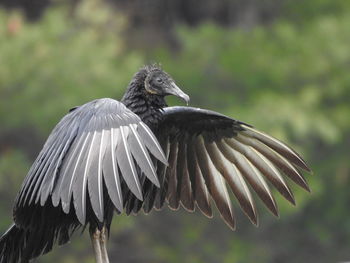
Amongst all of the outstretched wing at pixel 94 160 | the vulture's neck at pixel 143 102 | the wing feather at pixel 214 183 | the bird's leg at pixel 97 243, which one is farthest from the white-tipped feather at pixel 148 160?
the wing feather at pixel 214 183

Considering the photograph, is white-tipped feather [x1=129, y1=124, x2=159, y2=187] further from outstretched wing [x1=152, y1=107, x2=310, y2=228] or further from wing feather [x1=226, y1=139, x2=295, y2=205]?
wing feather [x1=226, y1=139, x2=295, y2=205]

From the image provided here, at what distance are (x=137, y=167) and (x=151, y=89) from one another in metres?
Answer: 0.85

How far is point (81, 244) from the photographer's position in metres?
15.0

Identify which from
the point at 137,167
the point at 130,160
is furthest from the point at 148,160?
the point at 137,167

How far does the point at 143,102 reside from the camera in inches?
282

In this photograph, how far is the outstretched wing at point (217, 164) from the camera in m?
7.38

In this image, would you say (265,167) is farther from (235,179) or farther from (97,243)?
(97,243)

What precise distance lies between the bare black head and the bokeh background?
6.74m

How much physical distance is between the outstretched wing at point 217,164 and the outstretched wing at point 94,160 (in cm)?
82

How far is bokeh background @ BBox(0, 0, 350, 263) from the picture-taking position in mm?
14242

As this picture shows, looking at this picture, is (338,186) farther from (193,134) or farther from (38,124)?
(193,134)

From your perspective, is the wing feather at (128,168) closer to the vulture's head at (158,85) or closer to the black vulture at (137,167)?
the black vulture at (137,167)

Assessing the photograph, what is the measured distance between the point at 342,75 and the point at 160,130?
9924 mm

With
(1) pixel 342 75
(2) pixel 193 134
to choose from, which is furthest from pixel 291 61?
(2) pixel 193 134
